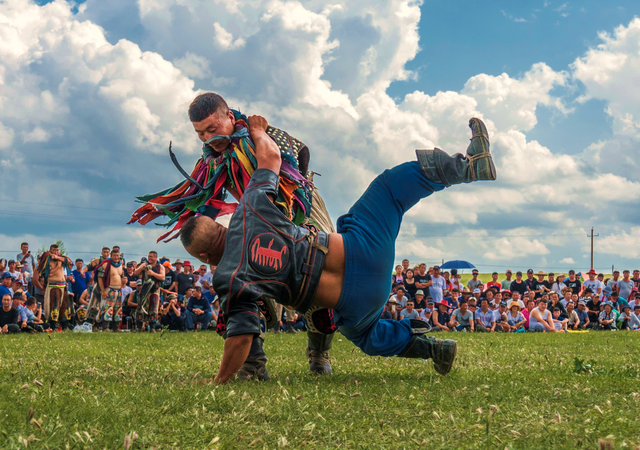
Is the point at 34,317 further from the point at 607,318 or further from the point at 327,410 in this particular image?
the point at 607,318

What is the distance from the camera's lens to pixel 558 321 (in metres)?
19.8

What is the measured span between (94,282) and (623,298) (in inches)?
777

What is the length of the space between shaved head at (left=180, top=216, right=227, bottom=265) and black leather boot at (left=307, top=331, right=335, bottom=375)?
62.9 inches

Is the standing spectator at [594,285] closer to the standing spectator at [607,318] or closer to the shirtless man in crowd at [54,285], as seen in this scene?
the standing spectator at [607,318]

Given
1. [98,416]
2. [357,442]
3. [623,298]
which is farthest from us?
[623,298]

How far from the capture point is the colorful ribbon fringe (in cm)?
514

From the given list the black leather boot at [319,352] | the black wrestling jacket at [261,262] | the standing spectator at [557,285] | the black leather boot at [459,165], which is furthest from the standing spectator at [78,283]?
the standing spectator at [557,285]

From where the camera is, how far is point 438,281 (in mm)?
20078

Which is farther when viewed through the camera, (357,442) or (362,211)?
(362,211)

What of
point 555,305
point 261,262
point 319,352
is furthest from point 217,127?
point 555,305

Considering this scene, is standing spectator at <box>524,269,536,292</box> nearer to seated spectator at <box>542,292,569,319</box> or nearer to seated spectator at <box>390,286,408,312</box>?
seated spectator at <box>542,292,569,319</box>

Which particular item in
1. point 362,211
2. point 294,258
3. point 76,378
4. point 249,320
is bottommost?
point 76,378

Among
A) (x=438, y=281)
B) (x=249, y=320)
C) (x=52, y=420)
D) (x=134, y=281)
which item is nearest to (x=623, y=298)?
(x=438, y=281)

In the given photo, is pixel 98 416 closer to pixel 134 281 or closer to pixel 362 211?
pixel 362 211
